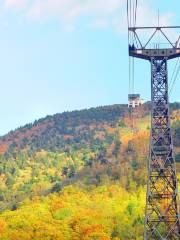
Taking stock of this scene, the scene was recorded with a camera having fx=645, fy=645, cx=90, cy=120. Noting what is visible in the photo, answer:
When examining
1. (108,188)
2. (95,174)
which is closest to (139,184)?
(108,188)

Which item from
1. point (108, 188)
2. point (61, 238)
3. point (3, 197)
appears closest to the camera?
point (61, 238)

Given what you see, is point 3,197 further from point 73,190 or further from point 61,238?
point 61,238

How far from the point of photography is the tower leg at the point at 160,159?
117 feet

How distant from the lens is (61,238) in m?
82.9

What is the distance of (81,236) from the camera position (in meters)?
84.3

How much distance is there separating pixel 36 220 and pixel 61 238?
12.8 m

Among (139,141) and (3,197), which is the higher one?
(139,141)

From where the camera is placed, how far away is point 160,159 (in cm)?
3703

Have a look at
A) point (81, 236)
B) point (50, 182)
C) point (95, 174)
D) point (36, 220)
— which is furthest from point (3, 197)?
point (81, 236)

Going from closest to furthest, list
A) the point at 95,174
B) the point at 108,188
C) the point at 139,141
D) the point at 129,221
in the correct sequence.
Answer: the point at 129,221, the point at 108,188, the point at 95,174, the point at 139,141

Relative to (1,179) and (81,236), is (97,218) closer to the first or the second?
(81,236)

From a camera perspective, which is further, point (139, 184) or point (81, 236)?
point (139, 184)

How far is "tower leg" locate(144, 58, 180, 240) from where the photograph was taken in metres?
35.8

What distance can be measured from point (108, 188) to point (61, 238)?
41.7 metres
